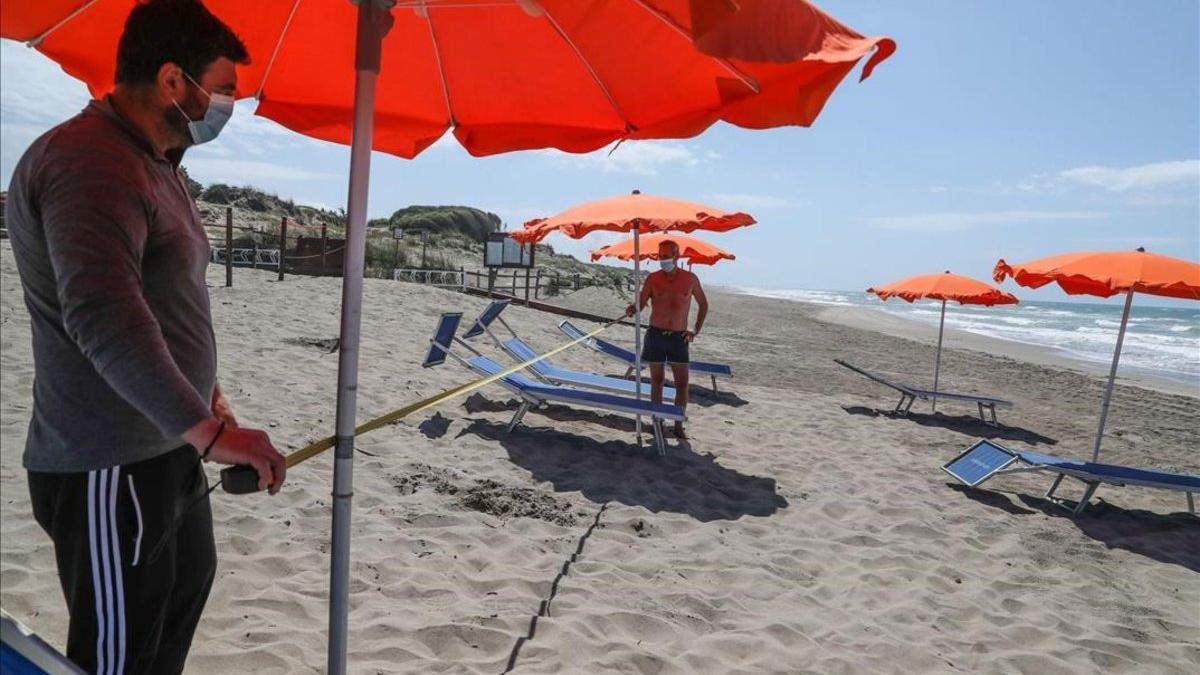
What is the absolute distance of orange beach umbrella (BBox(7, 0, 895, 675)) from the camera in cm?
163

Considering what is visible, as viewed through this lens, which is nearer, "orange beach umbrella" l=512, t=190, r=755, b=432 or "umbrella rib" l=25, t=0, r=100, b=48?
"umbrella rib" l=25, t=0, r=100, b=48

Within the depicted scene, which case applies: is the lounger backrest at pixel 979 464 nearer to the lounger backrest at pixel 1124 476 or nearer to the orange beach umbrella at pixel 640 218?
the lounger backrest at pixel 1124 476

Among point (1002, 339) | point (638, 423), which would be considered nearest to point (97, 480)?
point (638, 423)

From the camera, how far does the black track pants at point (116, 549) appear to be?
4.62 feet

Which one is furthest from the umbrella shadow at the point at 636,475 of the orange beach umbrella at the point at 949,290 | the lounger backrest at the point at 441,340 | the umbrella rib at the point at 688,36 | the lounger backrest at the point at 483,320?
the orange beach umbrella at the point at 949,290

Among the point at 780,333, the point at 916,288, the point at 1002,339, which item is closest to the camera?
the point at 916,288

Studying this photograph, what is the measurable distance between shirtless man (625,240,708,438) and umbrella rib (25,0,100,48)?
5.48 m

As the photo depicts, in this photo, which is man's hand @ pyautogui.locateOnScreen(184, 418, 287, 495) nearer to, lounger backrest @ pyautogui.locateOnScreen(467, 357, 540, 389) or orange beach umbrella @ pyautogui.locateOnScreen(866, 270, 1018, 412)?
lounger backrest @ pyautogui.locateOnScreen(467, 357, 540, 389)

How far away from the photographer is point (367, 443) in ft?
18.3

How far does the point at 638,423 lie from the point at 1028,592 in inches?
128

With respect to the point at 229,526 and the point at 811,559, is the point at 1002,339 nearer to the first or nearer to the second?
the point at 811,559

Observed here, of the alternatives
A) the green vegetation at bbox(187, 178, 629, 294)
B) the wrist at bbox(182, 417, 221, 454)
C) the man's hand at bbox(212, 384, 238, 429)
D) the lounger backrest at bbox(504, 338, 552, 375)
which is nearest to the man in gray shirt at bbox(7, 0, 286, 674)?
the wrist at bbox(182, 417, 221, 454)

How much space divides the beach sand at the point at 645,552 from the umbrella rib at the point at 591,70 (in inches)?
78.7

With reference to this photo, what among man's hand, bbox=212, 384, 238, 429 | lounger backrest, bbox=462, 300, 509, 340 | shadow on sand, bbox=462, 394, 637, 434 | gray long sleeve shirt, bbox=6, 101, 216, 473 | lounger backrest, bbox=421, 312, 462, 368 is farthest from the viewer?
lounger backrest, bbox=462, 300, 509, 340
